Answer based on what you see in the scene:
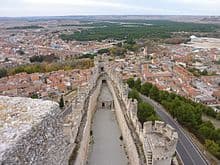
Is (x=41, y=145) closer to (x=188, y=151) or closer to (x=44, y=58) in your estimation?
(x=188, y=151)

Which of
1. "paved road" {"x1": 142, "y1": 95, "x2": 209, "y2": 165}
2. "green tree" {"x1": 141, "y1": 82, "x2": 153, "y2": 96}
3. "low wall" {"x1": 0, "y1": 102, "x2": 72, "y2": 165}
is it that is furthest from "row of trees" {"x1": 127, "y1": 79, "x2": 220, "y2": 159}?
"low wall" {"x1": 0, "y1": 102, "x2": 72, "y2": 165}

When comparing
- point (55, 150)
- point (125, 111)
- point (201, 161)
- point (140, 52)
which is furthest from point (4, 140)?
point (140, 52)

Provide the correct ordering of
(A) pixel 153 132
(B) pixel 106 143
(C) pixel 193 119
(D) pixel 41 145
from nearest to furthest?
(D) pixel 41 145
(A) pixel 153 132
(B) pixel 106 143
(C) pixel 193 119

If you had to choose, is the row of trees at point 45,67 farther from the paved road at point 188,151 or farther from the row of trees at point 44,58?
the paved road at point 188,151

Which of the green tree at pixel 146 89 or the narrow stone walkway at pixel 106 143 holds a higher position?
the narrow stone walkway at pixel 106 143

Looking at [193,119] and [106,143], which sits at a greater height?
[106,143]

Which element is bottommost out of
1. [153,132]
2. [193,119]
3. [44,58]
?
[44,58]

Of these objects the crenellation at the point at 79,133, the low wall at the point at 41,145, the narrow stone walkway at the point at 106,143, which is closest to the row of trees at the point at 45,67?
the crenellation at the point at 79,133

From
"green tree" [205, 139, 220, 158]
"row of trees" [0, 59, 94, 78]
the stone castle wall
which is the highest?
the stone castle wall

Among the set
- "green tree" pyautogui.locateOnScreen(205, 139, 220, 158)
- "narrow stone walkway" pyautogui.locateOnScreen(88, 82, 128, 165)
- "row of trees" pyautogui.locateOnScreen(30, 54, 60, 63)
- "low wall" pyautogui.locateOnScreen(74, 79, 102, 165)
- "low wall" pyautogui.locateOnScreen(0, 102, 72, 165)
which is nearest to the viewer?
"low wall" pyautogui.locateOnScreen(0, 102, 72, 165)

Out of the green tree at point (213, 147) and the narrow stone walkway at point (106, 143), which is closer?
the narrow stone walkway at point (106, 143)

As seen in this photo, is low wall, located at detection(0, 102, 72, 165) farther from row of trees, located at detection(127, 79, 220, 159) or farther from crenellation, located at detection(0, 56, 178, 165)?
row of trees, located at detection(127, 79, 220, 159)

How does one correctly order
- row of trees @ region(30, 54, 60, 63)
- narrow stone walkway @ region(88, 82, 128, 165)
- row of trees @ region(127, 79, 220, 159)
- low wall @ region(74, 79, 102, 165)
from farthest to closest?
1. row of trees @ region(30, 54, 60, 63)
2. row of trees @ region(127, 79, 220, 159)
3. narrow stone walkway @ region(88, 82, 128, 165)
4. low wall @ region(74, 79, 102, 165)

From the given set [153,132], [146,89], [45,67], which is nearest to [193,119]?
[146,89]
